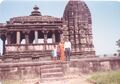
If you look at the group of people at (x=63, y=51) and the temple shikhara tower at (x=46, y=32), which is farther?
the temple shikhara tower at (x=46, y=32)

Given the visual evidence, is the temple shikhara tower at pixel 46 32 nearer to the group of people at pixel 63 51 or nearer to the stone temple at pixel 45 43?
the stone temple at pixel 45 43

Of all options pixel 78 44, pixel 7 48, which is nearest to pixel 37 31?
pixel 7 48

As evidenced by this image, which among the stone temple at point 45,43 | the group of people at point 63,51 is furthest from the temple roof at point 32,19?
the group of people at point 63,51

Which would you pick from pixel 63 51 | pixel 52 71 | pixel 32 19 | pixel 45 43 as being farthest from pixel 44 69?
pixel 32 19

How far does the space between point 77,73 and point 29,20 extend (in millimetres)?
9832

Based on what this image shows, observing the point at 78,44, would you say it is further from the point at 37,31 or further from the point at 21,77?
the point at 21,77

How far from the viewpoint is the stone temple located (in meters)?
13.0

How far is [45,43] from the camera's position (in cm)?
2152

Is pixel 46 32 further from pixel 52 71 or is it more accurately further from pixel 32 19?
pixel 52 71

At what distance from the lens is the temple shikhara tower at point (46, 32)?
2097 cm

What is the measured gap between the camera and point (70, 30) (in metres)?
25.1

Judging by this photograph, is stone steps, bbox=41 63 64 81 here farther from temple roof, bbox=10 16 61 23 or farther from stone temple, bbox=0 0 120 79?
temple roof, bbox=10 16 61 23

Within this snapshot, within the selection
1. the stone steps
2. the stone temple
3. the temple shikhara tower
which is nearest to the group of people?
the stone temple

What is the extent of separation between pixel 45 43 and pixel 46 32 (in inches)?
45.7
